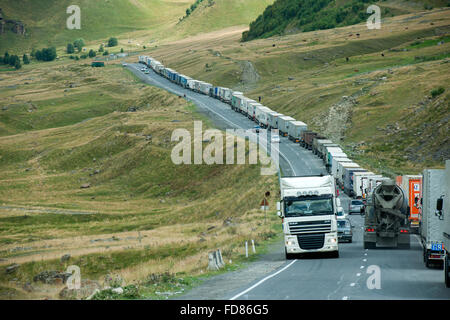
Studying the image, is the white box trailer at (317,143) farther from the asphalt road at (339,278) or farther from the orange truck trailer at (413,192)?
the orange truck trailer at (413,192)

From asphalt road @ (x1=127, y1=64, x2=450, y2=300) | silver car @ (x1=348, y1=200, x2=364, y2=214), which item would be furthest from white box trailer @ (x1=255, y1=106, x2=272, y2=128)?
asphalt road @ (x1=127, y1=64, x2=450, y2=300)

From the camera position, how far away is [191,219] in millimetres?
69875

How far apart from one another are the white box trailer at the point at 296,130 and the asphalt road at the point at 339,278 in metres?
52.5

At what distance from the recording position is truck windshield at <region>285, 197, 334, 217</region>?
3241cm

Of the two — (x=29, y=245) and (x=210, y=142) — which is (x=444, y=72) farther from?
(x=29, y=245)

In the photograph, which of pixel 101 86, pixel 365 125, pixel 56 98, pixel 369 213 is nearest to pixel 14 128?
pixel 56 98

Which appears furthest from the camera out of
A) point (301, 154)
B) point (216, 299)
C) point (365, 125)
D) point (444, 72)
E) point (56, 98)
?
point (56, 98)

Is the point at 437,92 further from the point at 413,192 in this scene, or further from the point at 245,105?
the point at 413,192

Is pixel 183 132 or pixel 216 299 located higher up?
pixel 183 132

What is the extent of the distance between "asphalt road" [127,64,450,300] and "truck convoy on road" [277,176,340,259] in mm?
838

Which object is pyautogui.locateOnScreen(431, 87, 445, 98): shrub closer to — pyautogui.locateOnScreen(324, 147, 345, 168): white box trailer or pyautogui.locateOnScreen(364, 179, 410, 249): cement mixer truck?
pyautogui.locateOnScreen(324, 147, 345, 168): white box trailer

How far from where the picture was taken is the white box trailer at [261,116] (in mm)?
107438
